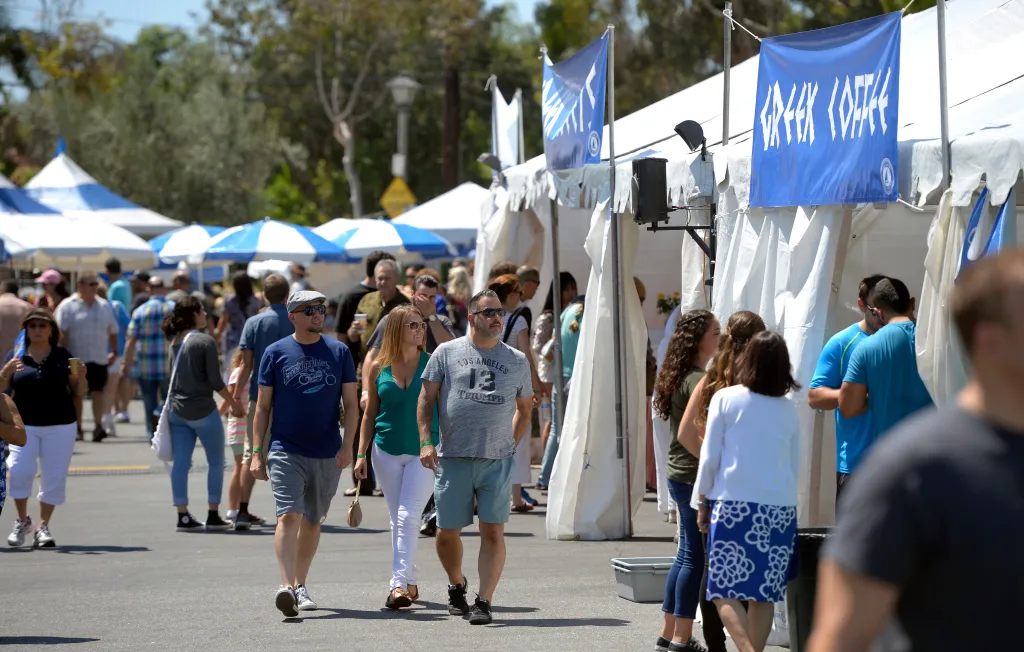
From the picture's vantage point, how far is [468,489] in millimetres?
8188

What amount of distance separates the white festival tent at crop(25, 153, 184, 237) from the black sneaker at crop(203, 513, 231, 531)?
16188mm

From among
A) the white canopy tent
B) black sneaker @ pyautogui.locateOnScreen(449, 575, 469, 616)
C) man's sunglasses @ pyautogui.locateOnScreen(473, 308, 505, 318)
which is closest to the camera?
man's sunglasses @ pyautogui.locateOnScreen(473, 308, 505, 318)

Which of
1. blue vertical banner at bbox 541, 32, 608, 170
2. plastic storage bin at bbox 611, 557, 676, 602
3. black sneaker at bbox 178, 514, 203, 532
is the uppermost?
blue vertical banner at bbox 541, 32, 608, 170

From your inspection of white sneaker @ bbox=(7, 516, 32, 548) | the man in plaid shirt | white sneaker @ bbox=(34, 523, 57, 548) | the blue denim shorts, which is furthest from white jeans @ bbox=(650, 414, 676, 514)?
the man in plaid shirt

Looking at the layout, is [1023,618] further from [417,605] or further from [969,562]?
[417,605]

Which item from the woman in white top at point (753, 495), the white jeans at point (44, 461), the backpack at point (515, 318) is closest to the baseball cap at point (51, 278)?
the white jeans at point (44, 461)

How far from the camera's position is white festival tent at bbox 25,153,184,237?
91.6 ft

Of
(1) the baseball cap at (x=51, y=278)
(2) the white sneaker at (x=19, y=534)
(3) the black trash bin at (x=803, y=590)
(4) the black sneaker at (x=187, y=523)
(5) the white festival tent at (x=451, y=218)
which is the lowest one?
(4) the black sneaker at (x=187, y=523)

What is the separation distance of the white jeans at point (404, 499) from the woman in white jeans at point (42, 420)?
3425 mm

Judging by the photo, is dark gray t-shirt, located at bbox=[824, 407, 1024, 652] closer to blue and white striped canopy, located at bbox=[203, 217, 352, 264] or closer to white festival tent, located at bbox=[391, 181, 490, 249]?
white festival tent, located at bbox=[391, 181, 490, 249]

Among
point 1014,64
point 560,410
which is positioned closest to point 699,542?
point 1014,64

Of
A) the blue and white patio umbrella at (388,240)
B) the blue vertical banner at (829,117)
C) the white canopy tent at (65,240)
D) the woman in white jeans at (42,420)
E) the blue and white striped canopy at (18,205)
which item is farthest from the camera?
the blue and white striped canopy at (18,205)

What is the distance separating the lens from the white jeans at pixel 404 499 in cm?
851

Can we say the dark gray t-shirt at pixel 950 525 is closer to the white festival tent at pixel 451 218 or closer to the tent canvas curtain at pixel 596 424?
the tent canvas curtain at pixel 596 424
